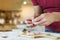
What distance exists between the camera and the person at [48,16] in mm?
704

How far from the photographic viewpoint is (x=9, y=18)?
4680mm

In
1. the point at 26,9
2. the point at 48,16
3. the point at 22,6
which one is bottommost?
the point at 48,16

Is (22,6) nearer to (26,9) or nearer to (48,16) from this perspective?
(26,9)

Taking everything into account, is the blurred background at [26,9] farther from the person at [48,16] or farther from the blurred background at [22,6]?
the person at [48,16]

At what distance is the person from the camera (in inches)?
27.7

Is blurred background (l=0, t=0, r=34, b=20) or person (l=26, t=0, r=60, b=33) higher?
blurred background (l=0, t=0, r=34, b=20)

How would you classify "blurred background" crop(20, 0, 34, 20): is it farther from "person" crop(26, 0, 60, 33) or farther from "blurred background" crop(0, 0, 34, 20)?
"person" crop(26, 0, 60, 33)

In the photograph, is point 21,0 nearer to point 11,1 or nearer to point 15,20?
point 11,1

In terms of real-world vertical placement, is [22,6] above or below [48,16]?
above

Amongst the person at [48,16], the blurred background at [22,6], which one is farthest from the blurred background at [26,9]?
the person at [48,16]

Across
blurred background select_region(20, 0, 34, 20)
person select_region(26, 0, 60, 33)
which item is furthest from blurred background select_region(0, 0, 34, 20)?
person select_region(26, 0, 60, 33)

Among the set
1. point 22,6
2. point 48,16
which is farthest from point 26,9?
point 48,16

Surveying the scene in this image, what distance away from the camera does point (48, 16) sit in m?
0.70

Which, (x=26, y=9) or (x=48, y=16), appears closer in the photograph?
(x=48, y=16)
